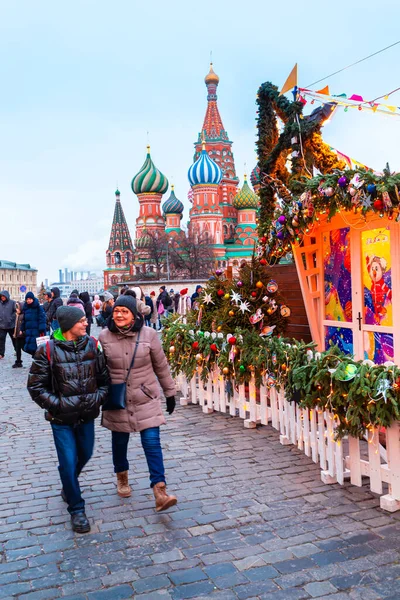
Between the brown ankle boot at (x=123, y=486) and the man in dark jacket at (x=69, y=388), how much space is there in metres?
0.57

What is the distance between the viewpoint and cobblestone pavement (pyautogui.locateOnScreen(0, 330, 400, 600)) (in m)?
3.30

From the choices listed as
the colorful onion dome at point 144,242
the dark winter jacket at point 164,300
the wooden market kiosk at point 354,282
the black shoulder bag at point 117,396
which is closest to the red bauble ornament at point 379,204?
the wooden market kiosk at point 354,282

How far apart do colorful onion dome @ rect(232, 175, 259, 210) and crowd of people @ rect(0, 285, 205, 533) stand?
66012 millimetres

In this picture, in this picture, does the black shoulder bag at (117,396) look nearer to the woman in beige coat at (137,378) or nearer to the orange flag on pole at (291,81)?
the woman in beige coat at (137,378)

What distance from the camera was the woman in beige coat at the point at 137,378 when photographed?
14.6 feet

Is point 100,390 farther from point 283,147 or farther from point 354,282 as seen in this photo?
point 283,147

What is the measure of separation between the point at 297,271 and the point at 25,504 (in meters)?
4.93

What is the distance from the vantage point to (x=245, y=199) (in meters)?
69.8

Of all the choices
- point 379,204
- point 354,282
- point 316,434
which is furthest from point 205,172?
point 316,434

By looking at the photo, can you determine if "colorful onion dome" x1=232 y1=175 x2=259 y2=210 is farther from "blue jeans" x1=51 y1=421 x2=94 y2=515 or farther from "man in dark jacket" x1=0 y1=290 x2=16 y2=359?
"blue jeans" x1=51 y1=421 x2=94 y2=515

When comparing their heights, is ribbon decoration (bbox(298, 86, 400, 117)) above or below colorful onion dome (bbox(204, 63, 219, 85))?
below

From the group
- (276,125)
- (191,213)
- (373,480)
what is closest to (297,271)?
(276,125)

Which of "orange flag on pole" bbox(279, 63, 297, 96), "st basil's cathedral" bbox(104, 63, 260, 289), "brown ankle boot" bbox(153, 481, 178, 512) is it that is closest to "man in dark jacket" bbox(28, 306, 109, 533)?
"brown ankle boot" bbox(153, 481, 178, 512)

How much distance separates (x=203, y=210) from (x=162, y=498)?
203ft
